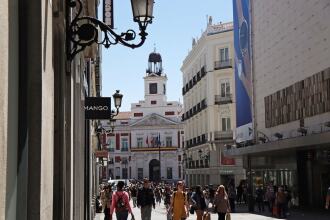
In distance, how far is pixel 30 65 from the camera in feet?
15.0

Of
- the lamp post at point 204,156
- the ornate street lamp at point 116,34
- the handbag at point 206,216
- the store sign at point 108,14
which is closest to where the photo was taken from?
the ornate street lamp at point 116,34

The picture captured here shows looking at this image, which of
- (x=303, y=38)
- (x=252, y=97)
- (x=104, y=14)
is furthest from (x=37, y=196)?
(x=252, y=97)

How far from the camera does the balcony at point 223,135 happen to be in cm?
6120

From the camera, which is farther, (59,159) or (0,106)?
(59,159)

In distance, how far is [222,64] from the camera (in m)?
60.8

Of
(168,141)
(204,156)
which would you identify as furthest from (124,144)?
(204,156)

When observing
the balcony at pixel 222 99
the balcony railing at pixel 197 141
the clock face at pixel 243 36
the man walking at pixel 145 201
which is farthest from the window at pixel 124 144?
the man walking at pixel 145 201

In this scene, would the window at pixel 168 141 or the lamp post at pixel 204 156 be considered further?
the window at pixel 168 141

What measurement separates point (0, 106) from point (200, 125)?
64999mm

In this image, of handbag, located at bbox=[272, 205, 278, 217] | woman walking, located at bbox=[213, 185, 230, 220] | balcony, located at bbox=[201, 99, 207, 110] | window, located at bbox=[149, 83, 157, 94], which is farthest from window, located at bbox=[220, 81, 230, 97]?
window, located at bbox=[149, 83, 157, 94]

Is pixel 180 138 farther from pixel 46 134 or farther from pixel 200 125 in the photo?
pixel 46 134

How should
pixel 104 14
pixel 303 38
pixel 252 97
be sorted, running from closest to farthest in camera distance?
pixel 104 14
pixel 303 38
pixel 252 97

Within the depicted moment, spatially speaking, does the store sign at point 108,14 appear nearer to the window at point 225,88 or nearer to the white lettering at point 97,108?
the white lettering at point 97,108

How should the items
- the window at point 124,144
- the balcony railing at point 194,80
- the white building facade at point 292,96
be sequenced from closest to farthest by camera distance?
the white building facade at point 292,96 < the balcony railing at point 194,80 < the window at point 124,144
